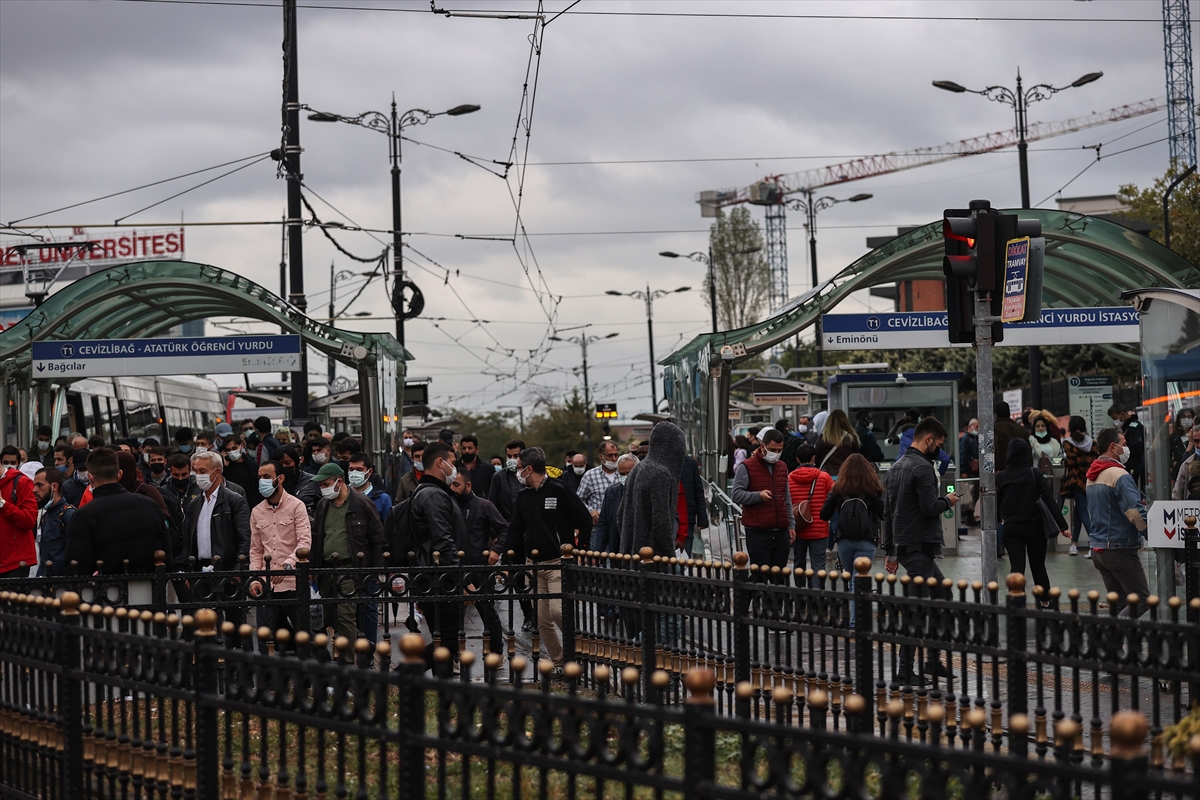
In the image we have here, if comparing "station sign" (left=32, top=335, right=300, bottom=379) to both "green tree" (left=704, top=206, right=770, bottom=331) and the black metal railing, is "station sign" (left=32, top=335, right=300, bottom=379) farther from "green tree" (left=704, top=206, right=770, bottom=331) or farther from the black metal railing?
"green tree" (left=704, top=206, right=770, bottom=331)

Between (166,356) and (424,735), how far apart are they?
19061 millimetres

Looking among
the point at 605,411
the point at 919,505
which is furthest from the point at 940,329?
the point at 605,411

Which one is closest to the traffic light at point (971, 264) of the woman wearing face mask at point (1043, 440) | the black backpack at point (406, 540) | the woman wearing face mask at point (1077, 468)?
the black backpack at point (406, 540)

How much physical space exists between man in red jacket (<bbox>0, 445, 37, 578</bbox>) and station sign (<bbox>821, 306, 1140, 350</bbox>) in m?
12.5

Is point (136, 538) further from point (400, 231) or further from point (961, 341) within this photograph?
point (400, 231)

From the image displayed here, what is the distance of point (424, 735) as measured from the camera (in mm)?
4121

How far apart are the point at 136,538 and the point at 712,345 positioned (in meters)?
14.1

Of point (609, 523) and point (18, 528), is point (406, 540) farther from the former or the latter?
point (18, 528)

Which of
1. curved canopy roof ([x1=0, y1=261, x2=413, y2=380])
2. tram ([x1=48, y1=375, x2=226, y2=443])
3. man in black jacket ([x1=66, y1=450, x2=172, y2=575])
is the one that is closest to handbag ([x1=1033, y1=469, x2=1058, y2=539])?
man in black jacket ([x1=66, y1=450, x2=172, y2=575])

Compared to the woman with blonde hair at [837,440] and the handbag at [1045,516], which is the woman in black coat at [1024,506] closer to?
the handbag at [1045,516]

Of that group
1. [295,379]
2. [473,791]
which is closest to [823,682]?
[473,791]

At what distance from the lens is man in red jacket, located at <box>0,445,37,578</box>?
11.8m

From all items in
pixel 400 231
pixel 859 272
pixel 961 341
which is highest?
pixel 400 231

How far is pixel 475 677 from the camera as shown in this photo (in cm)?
1009
